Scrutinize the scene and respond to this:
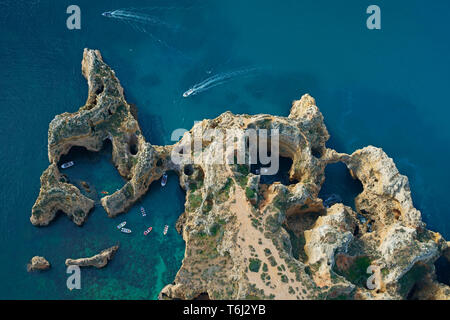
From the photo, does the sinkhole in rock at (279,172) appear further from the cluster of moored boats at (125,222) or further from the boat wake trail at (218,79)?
the boat wake trail at (218,79)

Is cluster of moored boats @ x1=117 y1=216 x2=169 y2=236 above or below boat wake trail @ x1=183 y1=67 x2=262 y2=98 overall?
below

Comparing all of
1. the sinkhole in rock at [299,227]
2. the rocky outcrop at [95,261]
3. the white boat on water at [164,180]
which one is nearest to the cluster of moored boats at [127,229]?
the rocky outcrop at [95,261]

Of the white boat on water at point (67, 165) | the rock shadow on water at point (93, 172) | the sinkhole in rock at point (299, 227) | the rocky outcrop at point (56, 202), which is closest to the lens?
the sinkhole in rock at point (299, 227)

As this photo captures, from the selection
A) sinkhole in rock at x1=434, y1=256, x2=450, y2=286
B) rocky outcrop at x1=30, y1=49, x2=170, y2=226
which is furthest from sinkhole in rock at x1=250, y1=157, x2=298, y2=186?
sinkhole in rock at x1=434, y1=256, x2=450, y2=286

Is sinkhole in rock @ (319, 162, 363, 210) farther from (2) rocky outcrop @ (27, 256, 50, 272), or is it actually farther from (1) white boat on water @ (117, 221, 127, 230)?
(2) rocky outcrop @ (27, 256, 50, 272)

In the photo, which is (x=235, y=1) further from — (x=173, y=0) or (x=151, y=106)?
(x=151, y=106)
